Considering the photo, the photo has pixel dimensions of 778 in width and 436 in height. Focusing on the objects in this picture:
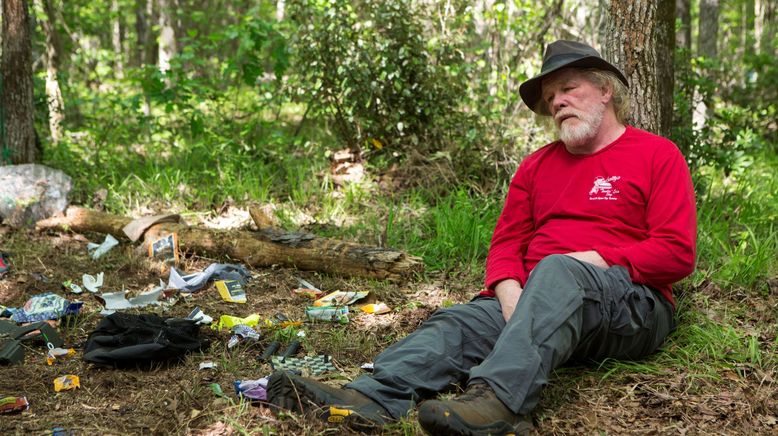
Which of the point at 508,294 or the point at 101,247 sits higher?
the point at 508,294

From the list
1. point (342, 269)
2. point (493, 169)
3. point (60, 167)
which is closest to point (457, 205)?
point (493, 169)

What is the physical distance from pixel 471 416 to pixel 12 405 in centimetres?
192

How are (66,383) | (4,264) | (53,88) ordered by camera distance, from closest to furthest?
1. (66,383)
2. (4,264)
3. (53,88)

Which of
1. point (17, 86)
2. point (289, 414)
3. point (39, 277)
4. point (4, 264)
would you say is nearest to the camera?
point (289, 414)

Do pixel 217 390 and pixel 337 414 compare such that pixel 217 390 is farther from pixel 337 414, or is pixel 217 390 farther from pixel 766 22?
pixel 766 22

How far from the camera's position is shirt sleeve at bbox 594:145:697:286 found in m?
2.97

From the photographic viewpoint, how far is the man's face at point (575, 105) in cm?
329

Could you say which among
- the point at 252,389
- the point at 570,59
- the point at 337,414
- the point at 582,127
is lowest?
the point at 252,389

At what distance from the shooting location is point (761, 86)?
27.7 ft

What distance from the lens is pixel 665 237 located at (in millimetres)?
2986

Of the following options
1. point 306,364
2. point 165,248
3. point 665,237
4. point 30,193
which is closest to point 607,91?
point 665,237

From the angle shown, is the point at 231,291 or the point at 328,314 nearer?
the point at 328,314

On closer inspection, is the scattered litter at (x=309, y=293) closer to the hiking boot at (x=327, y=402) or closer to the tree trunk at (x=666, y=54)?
the hiking boot at (x=327, y=402)

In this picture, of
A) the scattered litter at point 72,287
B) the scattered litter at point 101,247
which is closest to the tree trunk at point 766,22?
the scattered litter at point 101,247
